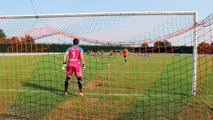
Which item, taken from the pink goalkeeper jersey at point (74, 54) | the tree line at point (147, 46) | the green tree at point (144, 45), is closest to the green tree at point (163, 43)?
the tree line at point (147, 46)

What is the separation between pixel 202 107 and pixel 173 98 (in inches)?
54.1

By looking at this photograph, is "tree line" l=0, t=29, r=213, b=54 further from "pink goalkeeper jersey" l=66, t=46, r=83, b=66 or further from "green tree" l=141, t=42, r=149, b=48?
"pink goalkeeper jersey" l=66, t=46, r=83, b=66

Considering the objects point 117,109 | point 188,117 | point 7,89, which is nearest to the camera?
point 188,117

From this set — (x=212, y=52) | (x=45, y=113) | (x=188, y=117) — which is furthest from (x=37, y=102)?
(x=212, y=52)

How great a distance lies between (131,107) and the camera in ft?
27.4

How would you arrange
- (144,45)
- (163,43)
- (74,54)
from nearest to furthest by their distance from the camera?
(144,45)
(163,43)
(74,54)

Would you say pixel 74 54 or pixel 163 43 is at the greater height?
pixel 163 43

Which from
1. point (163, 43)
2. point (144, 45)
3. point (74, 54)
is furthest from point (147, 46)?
point (74, 54)

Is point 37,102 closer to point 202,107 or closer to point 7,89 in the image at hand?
point 7,89

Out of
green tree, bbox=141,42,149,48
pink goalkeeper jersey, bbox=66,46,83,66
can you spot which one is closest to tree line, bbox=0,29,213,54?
green tree, bbox=141,42,149,48

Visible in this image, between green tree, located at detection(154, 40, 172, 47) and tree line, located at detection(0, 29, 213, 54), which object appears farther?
tree line, located at detection(0, 29, 213, 54)

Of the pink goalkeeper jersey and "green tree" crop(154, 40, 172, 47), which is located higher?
"green tree" crop(154, 40, 172, 47)

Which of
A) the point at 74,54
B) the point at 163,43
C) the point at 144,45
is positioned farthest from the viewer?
the point at 74,54

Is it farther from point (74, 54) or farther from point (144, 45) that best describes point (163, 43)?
point (74, 54)
